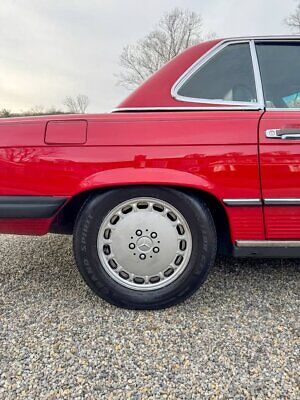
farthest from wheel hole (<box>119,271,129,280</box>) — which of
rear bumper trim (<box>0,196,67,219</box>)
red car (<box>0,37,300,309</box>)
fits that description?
rear bumper trim (<box>0,196,67,219</box>)

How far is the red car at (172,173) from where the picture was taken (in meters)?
1.85

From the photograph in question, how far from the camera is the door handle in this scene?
183 cm

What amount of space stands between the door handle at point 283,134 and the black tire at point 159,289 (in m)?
0.55

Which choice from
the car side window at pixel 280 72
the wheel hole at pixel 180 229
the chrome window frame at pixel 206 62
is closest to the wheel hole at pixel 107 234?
the wheel hole at pixel 180 229

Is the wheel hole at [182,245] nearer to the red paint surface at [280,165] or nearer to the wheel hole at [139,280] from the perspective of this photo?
the wheel hole at [139,280]

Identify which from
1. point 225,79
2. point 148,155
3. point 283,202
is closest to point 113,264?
point 148,155

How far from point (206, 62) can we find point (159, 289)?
1.46m

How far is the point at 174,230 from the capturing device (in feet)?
6.55

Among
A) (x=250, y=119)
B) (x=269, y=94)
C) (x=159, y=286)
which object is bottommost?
(x=159, y=286)

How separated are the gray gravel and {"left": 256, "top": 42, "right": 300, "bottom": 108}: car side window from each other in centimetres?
127

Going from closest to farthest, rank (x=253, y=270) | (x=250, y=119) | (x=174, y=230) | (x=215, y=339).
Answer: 1. (x=215, y=339)
2. (x=250, y=119)
3. (x=174, y=230)
4. (x=253, y=270)

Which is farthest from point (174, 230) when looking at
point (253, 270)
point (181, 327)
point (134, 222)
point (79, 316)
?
point (253, 270)

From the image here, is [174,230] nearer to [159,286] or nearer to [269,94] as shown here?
[159,286]

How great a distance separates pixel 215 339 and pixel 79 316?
81cm
